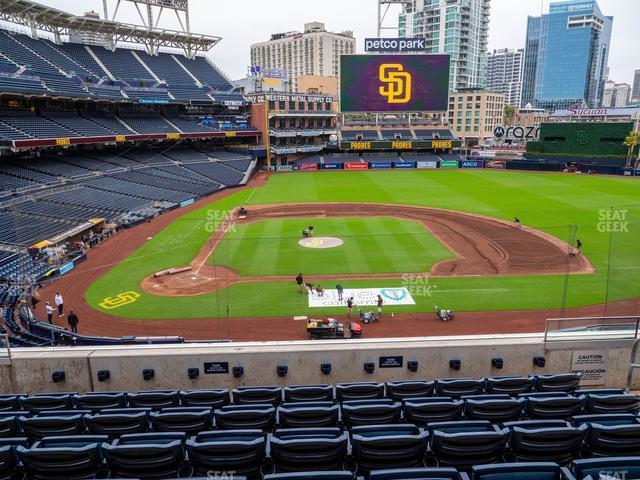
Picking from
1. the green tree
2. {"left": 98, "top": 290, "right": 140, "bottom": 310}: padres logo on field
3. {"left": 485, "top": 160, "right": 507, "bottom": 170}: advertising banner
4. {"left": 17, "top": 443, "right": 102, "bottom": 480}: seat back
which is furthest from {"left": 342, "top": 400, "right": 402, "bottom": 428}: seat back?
the green tree

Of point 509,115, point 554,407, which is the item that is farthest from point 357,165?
point 509,115

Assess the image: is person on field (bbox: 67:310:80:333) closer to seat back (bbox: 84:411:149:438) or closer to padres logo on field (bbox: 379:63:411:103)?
seat back (bbox: 84:411:149:438)

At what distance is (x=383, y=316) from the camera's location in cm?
2091

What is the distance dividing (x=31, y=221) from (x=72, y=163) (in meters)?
24.2

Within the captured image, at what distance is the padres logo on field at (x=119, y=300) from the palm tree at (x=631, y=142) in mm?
74697

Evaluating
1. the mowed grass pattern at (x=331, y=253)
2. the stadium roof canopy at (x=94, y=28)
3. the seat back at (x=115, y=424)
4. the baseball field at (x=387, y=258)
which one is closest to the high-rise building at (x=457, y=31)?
the stadium roof canopy at (x=94, y=28)

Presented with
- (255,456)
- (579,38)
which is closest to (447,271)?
(255,456)

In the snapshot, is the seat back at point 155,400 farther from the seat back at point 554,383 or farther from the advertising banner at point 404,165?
the advertising banner at point 404,165

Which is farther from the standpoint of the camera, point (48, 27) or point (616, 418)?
point (48, 27)

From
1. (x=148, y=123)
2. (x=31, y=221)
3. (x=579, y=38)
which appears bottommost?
(x=31, y=221)

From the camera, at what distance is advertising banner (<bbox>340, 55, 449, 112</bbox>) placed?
73688mm

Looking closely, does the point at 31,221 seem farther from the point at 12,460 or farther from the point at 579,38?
the point at 579,38

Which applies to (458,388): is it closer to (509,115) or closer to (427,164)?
(427,164)

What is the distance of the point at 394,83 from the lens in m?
74.9
